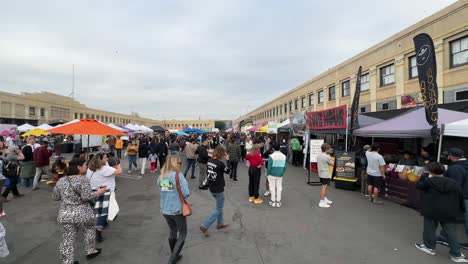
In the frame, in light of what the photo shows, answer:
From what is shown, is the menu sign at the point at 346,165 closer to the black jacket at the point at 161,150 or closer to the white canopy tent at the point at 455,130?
the white canopy tent at the point at 455,130

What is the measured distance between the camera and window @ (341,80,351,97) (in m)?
22.7

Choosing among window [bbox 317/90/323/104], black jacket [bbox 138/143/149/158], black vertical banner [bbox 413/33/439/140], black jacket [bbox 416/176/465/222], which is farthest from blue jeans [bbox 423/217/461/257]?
window [bbox 317/90/323/104]

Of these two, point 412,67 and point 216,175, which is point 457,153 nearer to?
point 216,175

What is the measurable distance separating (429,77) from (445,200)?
12.0ft

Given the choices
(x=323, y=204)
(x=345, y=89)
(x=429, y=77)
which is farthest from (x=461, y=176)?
(x=345, y=89)

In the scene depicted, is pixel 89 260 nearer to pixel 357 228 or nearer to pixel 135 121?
pixel 357 228

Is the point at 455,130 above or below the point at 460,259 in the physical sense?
above

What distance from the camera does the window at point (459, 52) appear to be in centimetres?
1199

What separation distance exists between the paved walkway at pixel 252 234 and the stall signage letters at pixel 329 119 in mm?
3837

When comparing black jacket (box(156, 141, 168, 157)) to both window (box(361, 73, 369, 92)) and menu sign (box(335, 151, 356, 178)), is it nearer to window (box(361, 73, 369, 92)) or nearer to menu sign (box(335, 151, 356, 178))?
menu sign (box(335, 151, 356, 178))

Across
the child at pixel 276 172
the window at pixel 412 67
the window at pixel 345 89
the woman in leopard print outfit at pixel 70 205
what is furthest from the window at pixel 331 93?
the woman in leopard print outfit at pixel 70 205

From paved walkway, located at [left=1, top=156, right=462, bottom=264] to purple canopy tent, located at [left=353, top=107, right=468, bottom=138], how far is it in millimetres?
2120

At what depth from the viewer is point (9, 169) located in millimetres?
7281

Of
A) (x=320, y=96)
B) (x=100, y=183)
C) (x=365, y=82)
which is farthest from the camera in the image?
(x=320, y=96)
